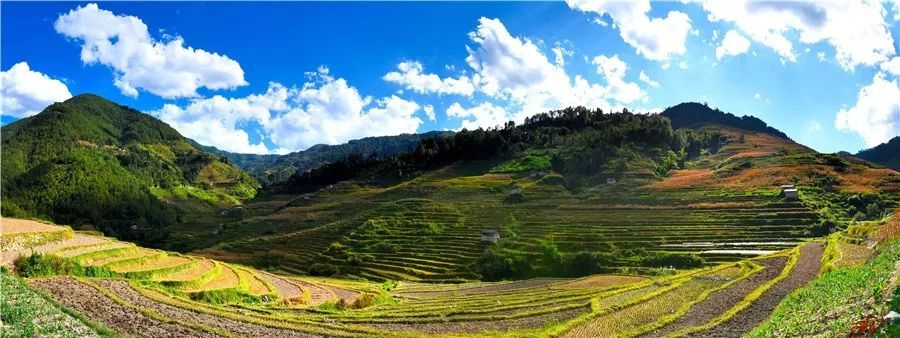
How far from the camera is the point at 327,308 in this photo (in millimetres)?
32750

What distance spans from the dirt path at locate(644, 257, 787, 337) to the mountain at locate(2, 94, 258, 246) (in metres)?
82.1

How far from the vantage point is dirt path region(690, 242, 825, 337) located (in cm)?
2414

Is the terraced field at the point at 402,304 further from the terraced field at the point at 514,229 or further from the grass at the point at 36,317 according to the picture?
the terraced field at the point at 514,229

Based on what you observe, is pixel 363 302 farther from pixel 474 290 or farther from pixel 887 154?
pixel 887 154

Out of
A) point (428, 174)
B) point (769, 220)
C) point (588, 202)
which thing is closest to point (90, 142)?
point (428, 174)

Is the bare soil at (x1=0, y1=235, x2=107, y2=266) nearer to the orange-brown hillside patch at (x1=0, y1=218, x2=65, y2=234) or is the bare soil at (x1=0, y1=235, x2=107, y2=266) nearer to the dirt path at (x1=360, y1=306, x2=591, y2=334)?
the orange-brown hillside patch at (x1=0, y1=218, x2=65, y2=234)

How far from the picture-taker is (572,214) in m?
70.7

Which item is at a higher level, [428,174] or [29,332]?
[428,174]

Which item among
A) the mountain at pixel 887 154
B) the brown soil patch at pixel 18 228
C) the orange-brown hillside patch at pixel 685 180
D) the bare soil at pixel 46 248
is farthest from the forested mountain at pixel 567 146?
the brown soil patch at pixel 18 228

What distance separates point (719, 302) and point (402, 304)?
19.1 meters

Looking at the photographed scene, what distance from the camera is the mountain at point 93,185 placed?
353 ft

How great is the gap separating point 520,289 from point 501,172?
239 ft

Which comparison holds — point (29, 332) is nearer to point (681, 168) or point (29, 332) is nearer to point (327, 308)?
point (327, 308)

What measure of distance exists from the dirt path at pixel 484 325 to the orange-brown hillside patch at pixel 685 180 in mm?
57589
